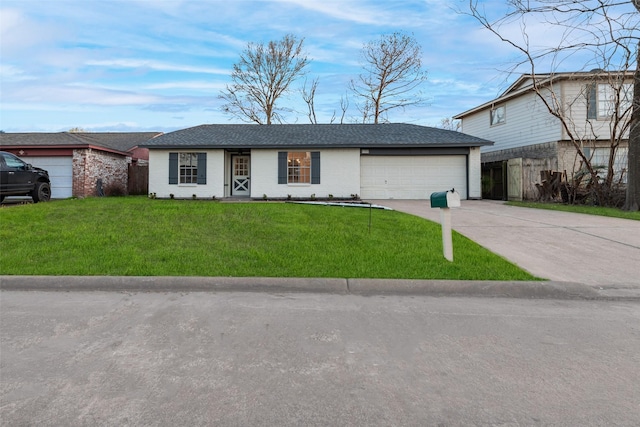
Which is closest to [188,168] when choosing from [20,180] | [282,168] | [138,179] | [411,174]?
[282,168]

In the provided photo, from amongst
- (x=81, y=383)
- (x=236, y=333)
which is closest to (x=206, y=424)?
(x=81, y=383)

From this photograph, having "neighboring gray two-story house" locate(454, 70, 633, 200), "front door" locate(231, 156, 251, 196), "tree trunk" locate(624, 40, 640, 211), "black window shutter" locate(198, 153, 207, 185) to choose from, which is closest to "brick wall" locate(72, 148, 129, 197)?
"black window shutter" locate(198, 153, 207, 185)

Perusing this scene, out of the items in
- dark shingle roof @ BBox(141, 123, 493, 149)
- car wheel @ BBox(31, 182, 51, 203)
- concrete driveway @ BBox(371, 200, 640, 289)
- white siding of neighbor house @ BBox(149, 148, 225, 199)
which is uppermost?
dark shingle roof @ BBox(141, 123, 493, 149)

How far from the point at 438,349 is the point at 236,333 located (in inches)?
75.5

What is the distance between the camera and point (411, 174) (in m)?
18.9

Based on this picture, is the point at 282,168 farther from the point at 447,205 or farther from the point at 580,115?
the point at 580,115

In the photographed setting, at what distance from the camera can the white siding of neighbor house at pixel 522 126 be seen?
19.1 metres

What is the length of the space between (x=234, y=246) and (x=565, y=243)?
6580mm

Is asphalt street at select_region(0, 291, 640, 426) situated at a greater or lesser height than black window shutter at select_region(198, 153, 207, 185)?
lesser

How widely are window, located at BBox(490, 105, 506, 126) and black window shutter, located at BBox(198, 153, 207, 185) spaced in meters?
16.7

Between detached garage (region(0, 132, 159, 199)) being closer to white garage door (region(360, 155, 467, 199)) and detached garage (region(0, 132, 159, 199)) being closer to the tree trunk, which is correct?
white garage door (region(360, 155, 467, 199))

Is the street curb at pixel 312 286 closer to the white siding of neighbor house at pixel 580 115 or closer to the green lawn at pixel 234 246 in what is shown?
the green lawn at pixel 234 246

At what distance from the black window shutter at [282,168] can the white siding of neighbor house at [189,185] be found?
107 inches

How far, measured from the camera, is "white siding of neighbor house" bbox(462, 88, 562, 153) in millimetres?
19141
